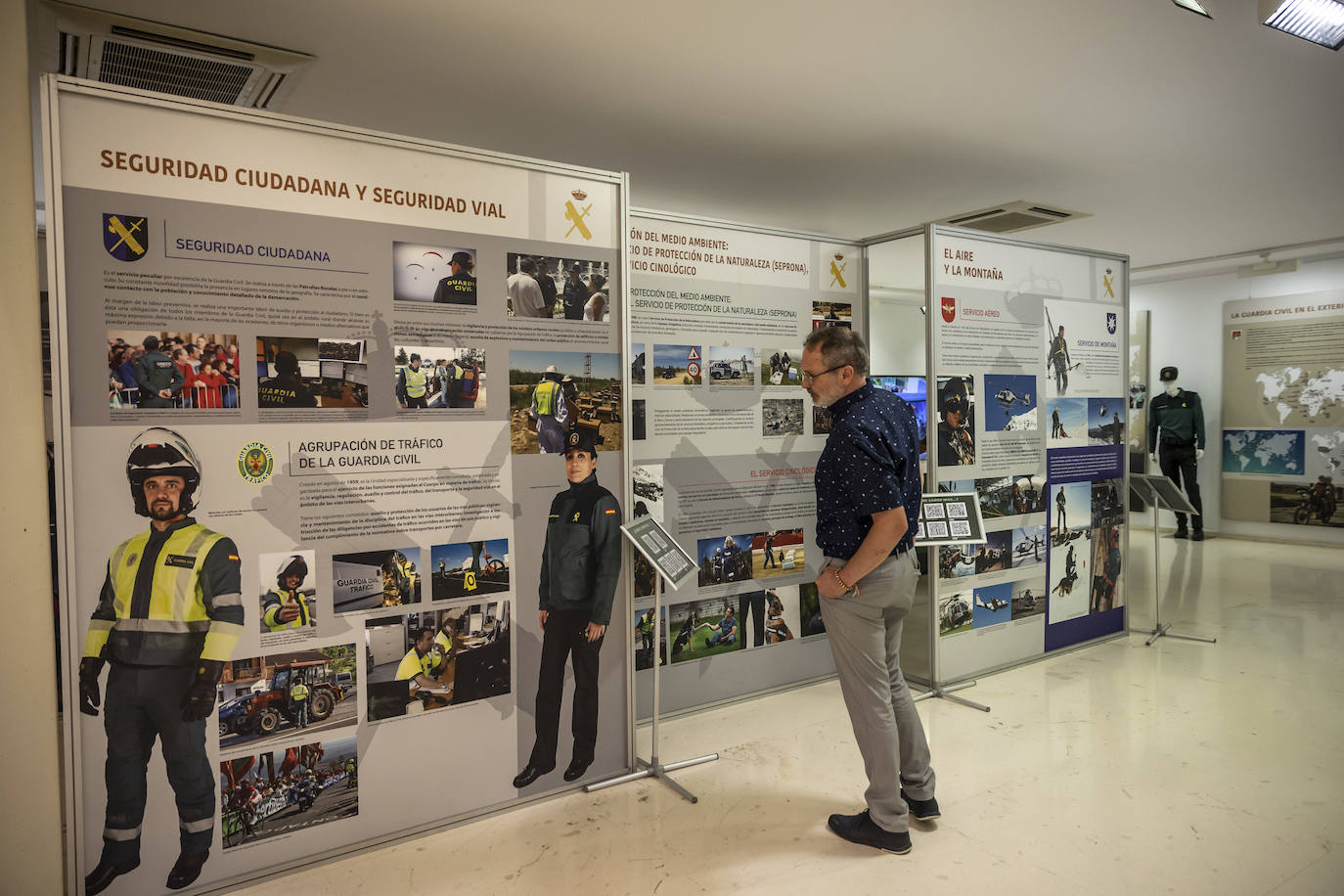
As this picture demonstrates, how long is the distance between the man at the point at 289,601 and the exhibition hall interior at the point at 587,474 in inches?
0.5

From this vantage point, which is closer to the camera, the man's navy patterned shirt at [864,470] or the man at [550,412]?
the man's navy patterned shirt at [864,470]

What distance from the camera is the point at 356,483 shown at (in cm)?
247

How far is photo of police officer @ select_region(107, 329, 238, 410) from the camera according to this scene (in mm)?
2139

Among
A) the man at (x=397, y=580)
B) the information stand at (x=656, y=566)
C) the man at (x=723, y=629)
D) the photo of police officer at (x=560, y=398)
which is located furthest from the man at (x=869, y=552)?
the man at (x=397, y=580)

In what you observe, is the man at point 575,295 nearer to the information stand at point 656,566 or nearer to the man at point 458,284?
the man at point 458,284

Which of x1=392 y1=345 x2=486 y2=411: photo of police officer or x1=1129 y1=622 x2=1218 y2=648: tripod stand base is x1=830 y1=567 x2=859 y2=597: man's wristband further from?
x1=1129 y1=622 x2=1218 y2=648: tripod stand base

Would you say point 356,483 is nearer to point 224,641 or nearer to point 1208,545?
point 224,641

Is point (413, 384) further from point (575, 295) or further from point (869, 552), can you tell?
point (869, 552)

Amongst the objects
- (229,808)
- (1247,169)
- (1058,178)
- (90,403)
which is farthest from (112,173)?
(1247,169)

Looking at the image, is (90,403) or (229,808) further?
(229,808)

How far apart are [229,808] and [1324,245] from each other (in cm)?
962

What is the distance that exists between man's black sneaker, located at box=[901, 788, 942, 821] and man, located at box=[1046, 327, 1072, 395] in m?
2.74

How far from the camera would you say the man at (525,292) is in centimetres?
273

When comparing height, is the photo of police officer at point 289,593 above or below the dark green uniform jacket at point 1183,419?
below
